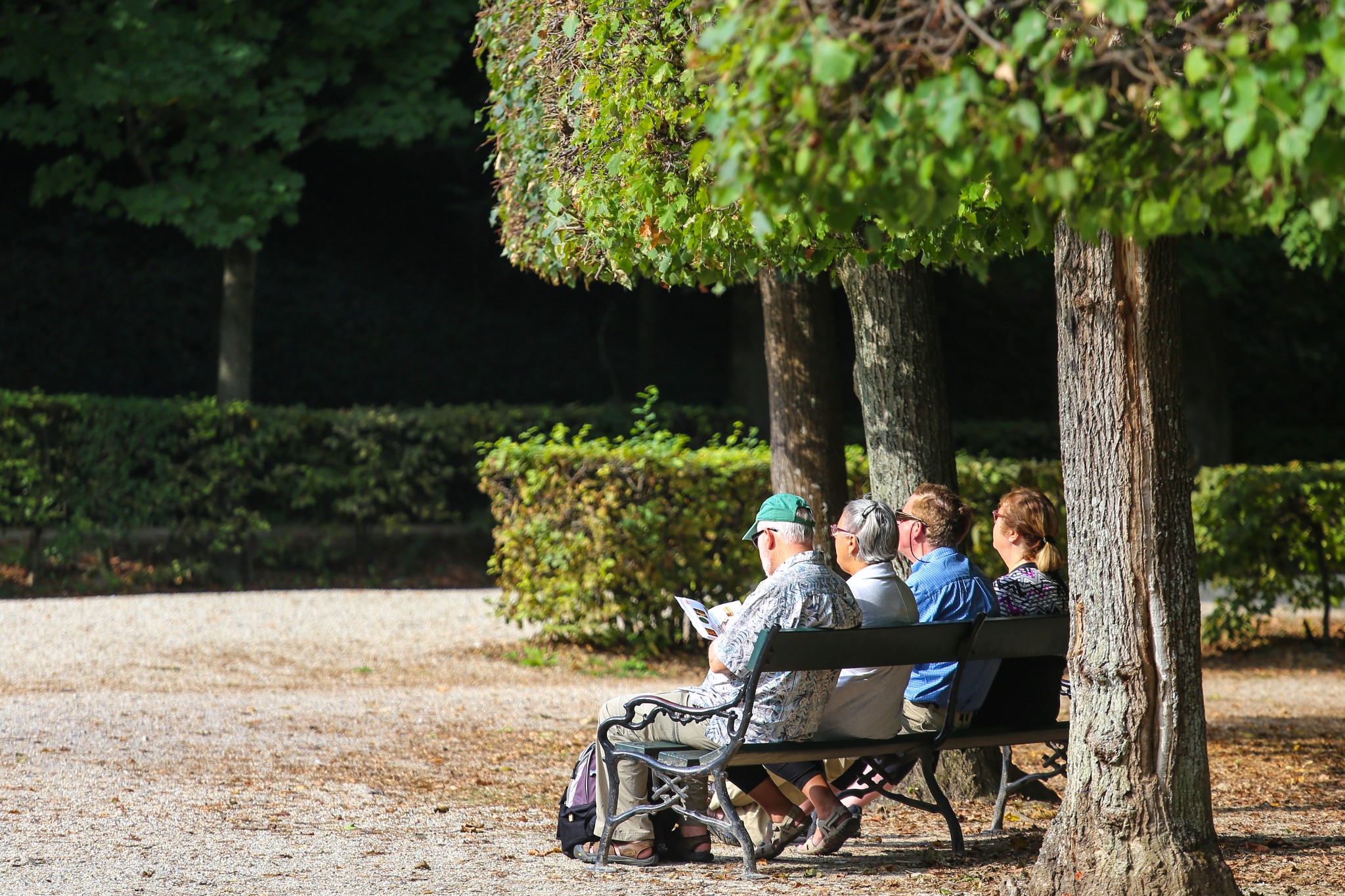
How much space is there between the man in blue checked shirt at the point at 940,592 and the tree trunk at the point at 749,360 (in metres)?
11.6

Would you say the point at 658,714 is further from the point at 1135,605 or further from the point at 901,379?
the point at 901,379

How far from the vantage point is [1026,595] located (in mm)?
4922

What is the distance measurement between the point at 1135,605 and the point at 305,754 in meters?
3.97

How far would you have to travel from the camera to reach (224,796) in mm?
5406

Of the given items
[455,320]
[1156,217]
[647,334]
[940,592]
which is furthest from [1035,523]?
[455,320]

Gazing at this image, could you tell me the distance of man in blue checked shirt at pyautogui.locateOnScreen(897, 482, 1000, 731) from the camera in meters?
4.73

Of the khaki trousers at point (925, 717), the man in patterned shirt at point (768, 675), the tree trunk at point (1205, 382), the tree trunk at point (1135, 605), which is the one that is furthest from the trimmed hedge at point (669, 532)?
the tree trunk at point (1205, 382)

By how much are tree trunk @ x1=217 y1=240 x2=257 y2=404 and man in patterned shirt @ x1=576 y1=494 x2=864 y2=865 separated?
10.7 metres

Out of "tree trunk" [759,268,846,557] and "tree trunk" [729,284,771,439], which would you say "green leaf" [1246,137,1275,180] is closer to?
"tree trunk" [759,268,846,557]

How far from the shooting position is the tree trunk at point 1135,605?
380cm

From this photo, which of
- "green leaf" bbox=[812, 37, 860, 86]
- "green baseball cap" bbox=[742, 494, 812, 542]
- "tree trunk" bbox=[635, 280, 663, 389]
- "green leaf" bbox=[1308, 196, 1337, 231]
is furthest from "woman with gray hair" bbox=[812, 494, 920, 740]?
"tree trunk" bbox=[635, 280, 663, 389]

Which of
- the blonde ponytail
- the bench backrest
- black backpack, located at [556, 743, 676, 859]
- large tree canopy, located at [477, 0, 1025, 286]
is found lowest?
black backpack, located at [556, 743, 676, 859]

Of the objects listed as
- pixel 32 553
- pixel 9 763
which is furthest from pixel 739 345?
pixel 9 763

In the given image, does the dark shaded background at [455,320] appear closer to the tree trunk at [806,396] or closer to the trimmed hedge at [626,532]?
the trimmed hedge at [626,532]
